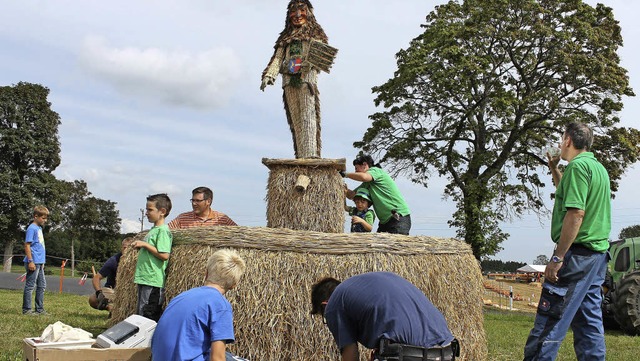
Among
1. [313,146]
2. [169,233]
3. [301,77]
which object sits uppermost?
[301,77]

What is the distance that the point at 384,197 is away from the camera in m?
6.56

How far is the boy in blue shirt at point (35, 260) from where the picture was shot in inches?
360

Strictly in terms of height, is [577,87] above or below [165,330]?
above

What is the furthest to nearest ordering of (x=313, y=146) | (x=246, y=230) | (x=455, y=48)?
1. (x=455, y=48)
2. (x=313, y=146)
3. (x=246, y=230)

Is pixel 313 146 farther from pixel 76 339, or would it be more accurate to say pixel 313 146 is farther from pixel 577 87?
pixel 577 87

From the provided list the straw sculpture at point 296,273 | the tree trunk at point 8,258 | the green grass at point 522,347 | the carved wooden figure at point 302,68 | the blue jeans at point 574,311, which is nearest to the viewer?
the blue jeans at point 574,311

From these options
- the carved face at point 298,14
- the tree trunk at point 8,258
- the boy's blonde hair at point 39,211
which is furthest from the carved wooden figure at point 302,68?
the tree trunk at point 8,258

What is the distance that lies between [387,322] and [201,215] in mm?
3734

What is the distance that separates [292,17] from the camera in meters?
7.13

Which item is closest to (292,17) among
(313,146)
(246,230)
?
(313,146)

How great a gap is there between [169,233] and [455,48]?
17.1 m

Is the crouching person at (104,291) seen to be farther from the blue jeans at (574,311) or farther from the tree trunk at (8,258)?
the tree trunk at (8,258)

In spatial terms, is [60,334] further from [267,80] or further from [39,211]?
[39,211]

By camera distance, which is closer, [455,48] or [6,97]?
[455,48]
